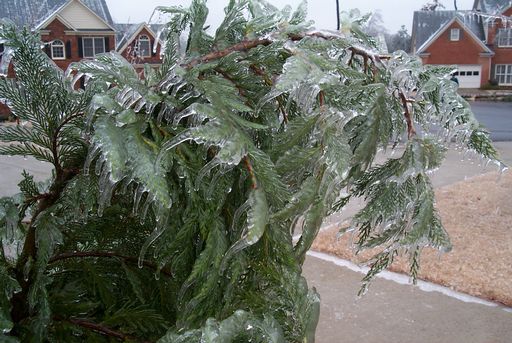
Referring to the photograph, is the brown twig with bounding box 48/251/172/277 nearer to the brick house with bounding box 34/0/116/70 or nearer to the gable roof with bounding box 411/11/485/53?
the brick house with bounding box 34/0/116/70

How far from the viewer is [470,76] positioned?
112 feet

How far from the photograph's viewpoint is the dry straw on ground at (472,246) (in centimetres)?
434

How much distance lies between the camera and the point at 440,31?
33750mm

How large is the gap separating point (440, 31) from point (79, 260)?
3560cm

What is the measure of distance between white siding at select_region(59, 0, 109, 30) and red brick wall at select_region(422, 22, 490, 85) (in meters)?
19.7

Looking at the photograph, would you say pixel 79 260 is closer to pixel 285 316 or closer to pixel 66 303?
pixel 66 303

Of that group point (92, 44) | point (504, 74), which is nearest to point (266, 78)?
point (92, 44)

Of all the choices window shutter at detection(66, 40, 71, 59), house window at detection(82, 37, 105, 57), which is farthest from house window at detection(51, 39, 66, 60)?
house window at detection(82, 37, 105, 57)

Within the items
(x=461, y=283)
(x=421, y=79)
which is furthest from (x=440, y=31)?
(x=421, y=79)

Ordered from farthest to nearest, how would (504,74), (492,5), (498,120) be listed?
(492,5)
(504,74)
(498,120)

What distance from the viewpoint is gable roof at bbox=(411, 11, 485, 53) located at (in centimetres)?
3378

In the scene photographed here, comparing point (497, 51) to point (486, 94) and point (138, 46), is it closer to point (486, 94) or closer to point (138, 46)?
point (486, 94)

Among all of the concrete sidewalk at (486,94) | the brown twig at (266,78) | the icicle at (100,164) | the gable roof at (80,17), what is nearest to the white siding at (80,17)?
the gable roof at (80,17)

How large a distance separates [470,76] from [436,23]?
158 inches
